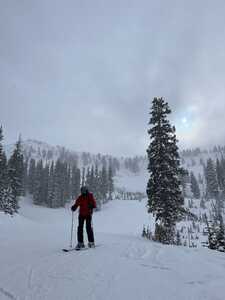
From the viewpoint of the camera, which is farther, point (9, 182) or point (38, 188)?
point (38, 188)

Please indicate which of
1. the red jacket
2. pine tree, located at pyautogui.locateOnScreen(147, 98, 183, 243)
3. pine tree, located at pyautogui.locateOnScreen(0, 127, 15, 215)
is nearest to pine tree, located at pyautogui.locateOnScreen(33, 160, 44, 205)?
pine tree, located at pyautogui.locateOnScreen(0, 127, 15, 215)

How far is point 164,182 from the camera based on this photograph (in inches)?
792

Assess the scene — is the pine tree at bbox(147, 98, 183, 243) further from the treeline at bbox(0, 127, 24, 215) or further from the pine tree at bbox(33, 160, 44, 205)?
the pine tree at bbox(33, 160, 44, 205)

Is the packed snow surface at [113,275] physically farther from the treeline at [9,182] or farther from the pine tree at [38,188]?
the pine tree at [38,188]

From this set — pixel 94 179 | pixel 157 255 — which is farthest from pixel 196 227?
pixel 157 255

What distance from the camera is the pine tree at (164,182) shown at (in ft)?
64.7

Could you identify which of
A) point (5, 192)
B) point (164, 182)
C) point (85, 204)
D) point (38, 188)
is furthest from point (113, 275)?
point (38, 188)

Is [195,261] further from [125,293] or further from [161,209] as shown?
[161,209]

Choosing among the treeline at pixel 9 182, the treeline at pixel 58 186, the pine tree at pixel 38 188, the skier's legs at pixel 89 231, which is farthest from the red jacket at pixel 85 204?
the pine tree at pixel 38 188

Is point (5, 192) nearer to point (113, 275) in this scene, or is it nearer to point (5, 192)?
point (5, 192)

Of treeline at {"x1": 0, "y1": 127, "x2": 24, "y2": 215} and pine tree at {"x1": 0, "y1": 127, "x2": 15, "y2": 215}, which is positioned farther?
treeline at {"x1": 0, "y1": 127, "x2": 24, "y2": 215}

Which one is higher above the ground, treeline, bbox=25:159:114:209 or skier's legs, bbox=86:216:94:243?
treeline, bbox=25:159:114:209

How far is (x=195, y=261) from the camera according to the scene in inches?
236

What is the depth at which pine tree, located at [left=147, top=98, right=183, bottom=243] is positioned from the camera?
64.7 feet
